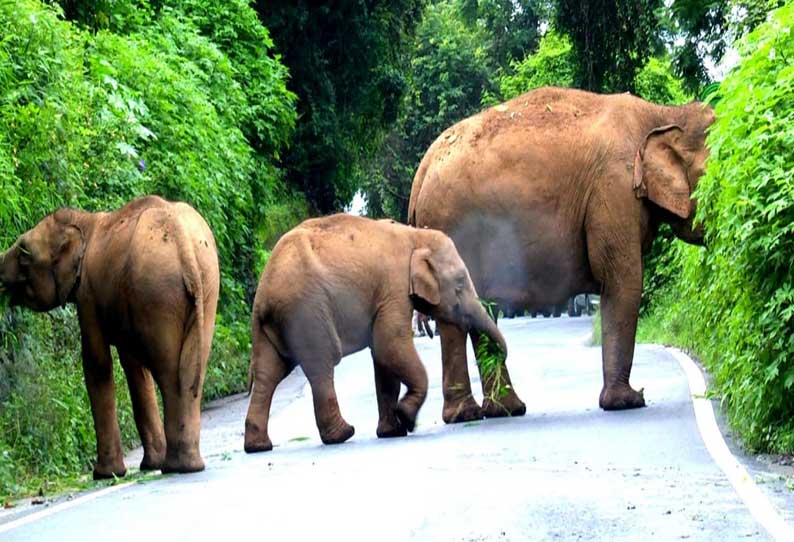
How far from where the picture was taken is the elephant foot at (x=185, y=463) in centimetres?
1259

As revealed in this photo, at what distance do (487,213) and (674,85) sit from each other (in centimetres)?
3699

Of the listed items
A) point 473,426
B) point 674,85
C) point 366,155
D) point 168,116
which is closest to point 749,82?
point 473,426

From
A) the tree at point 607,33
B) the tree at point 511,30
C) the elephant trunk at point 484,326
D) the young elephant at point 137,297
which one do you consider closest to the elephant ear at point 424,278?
the elephant trunk at point 484,326

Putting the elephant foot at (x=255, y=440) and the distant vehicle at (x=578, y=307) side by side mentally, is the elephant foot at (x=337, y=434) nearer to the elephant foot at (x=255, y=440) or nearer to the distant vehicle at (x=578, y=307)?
the elephant foot at (x=255, y=440)

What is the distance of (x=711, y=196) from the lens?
1306 cm

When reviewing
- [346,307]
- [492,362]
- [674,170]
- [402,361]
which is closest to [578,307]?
[674,170]

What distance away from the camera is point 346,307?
49.9 feet

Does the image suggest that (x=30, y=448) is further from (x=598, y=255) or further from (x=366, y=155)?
(x=366, y=155)

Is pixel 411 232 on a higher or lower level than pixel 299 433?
higher

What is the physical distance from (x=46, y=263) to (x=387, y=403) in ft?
11.1

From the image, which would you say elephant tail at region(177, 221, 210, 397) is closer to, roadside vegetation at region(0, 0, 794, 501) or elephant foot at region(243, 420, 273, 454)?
roadside vegetation at region(0, 0, 794, 501)

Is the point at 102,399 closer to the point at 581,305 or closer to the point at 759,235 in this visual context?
the point at 759,235

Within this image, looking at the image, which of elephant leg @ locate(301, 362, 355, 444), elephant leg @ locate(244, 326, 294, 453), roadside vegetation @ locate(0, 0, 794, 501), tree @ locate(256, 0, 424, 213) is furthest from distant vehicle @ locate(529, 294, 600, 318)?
elephant leg @ locate(301, 362, 355, 444)

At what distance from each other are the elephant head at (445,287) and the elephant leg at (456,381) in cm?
18
